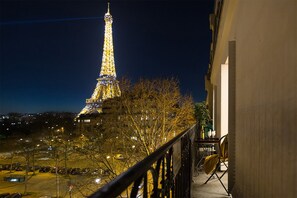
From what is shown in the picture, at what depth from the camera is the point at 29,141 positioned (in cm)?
4053

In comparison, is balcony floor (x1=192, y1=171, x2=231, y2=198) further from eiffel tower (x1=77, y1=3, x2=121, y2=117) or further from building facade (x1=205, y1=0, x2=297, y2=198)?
eiffel tower (x1=77, y1=3, x2=121, y2=117)

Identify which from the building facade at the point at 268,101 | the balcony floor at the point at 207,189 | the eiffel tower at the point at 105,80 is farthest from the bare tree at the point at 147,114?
the eiffel tower at the point at 105,80

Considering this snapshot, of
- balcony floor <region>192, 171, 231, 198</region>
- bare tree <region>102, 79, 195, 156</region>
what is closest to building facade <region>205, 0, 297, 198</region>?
balcony floor <region>192, 171, 231, 198</region>

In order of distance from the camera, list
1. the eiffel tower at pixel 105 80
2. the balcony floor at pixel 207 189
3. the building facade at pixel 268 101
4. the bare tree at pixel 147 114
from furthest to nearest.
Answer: the eiffel tower at pixel 105 80, the bare tree at pixel 147 114, the balcony floor at pixel 207 189, the building facade at pixel 268 101

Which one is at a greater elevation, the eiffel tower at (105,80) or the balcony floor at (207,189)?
the eiffel tower at (105,80)

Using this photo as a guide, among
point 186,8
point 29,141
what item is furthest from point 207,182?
point 186,8

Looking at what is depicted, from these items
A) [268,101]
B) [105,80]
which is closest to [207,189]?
[268,101]

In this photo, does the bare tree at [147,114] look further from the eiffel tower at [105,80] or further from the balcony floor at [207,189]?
the eiffel tower at [105,80]

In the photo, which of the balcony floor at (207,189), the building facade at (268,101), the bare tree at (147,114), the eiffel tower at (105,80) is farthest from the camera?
the eiffel tower at (105,80)

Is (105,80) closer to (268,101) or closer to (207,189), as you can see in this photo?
(207,189)

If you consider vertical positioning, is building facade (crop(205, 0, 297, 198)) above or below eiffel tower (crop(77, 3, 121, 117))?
below

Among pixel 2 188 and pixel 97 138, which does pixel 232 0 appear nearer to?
pixel 97 138

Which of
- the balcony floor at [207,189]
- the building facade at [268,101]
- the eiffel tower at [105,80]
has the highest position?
the eiffel tower at [105,80]

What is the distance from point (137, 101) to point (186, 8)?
94.1 feet
